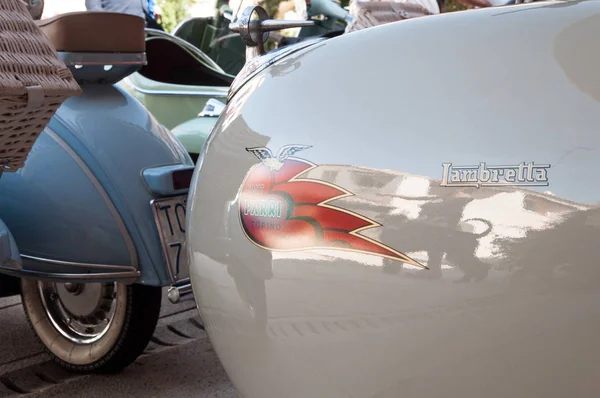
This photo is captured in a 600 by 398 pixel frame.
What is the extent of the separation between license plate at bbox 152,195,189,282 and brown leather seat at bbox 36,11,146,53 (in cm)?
55

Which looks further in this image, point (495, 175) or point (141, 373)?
point (141, 373)

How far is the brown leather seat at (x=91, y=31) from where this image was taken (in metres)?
2.60

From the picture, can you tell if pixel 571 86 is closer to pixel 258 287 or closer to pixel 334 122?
pixel 334 122

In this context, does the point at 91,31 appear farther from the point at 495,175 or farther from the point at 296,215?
the point at 495,175

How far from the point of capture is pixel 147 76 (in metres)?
5.18

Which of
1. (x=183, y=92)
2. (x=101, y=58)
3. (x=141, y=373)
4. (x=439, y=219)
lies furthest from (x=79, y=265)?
(x=183, y=92)

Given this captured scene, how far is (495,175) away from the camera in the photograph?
139cm

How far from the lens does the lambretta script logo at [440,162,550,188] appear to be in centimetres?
135

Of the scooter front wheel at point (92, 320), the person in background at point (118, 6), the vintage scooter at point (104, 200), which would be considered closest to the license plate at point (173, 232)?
the vintage scooter at point (104, 200)

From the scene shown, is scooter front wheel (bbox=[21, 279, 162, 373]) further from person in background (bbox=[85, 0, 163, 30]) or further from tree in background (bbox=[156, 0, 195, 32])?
tree in background (bbox=[156, 0, 195, 32])

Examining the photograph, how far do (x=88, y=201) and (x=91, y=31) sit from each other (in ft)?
1.80

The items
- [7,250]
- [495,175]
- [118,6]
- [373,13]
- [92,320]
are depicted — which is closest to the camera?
A: [495,175]

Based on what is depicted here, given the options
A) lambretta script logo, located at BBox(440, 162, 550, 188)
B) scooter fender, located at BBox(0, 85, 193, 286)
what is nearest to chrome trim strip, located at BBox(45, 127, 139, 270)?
scooter fender, located at BBox(0, 85, 193, 286)

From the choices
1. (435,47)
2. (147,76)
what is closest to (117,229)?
(435,47)
